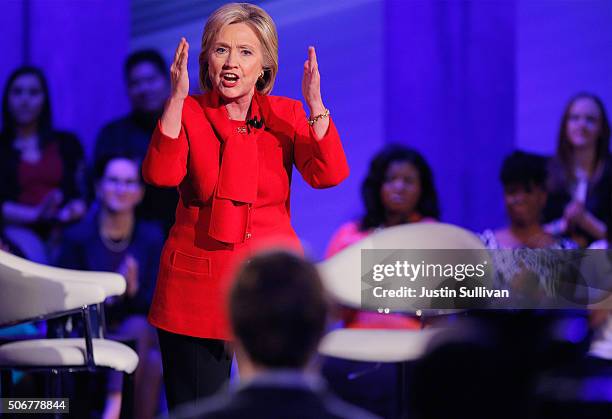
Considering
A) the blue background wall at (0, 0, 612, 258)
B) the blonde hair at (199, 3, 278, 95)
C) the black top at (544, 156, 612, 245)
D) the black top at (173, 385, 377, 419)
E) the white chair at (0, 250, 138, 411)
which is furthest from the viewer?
the blue background wall at (0, 0, 612, 258)

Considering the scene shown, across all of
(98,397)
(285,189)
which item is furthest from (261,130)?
(98,397)

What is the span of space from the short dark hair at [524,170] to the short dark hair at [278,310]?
3.46m

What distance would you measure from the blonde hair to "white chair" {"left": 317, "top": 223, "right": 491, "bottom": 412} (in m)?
1.14

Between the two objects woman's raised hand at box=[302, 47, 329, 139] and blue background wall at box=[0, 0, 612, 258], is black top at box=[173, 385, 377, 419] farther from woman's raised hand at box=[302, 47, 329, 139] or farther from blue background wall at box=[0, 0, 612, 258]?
blue background wall at box=[0, 0, 612, 258]

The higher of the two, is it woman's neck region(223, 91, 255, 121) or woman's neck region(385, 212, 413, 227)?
woman's neck region(223, 91, 255, 121)

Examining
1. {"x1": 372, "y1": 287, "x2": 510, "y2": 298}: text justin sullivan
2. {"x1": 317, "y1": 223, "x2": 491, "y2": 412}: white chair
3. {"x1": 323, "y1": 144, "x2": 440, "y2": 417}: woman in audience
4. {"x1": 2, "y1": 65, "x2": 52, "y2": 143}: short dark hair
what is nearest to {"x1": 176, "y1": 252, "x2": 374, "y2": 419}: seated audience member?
{"x1": 317, "y1": 223, "x2": 491, "y2": 412}: white chair

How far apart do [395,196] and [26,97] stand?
6.41 feet

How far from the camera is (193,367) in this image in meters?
2.44

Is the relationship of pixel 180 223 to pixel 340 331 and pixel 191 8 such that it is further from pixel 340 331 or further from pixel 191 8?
pixel 191 8

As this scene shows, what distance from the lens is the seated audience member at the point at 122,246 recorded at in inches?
177

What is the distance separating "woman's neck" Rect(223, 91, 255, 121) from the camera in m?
2.51

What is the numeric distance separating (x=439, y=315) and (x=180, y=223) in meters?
1.29

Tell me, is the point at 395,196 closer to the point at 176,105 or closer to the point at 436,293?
the point at 436,293

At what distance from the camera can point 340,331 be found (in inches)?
144
